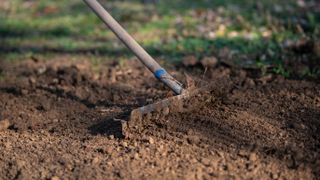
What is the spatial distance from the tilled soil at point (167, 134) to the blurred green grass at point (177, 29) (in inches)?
33.9

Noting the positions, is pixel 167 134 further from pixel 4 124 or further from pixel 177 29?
pixel 177 29

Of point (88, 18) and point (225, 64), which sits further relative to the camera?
point (88, 18)

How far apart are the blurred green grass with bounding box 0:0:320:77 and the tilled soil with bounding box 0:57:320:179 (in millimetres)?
861

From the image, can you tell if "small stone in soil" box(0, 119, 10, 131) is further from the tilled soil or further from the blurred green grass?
the blurred green grass

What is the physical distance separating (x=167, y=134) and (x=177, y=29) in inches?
118

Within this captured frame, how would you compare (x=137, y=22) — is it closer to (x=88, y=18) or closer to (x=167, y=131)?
(x=88, y=18)

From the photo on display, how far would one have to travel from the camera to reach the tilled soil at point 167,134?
307cm

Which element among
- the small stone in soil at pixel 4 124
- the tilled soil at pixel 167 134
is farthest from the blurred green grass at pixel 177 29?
the small stone in soil at pixel 4 124

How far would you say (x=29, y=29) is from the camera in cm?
661

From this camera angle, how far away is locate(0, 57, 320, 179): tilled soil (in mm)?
3070

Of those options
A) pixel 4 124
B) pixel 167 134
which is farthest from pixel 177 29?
pixel 167 134

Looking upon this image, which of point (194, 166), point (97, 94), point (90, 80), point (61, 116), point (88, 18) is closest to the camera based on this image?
point (194, 166)

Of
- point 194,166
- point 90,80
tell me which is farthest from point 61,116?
point 194,166

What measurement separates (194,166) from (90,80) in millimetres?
1974
